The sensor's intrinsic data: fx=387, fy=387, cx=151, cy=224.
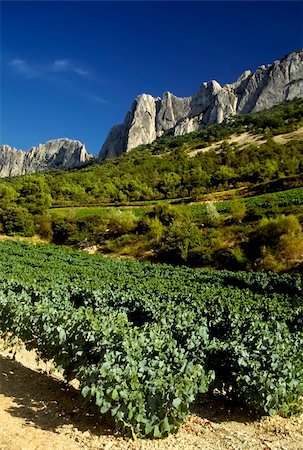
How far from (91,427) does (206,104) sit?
14271 centimetres

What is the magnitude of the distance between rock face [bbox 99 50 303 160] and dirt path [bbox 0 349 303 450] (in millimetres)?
A: 124415

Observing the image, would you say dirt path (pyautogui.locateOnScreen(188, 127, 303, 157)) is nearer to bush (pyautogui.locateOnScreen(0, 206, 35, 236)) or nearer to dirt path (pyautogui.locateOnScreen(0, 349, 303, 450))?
bush (pyautogui.locateOnScreen(0, 206, 35, 236))

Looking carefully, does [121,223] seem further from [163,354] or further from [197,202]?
[163,354]

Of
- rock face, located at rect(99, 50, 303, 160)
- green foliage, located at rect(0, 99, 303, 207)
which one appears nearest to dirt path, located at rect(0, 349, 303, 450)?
green foliage, located at rect(0, 99, 303, 207)

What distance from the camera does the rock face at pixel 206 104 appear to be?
12475 centimetres

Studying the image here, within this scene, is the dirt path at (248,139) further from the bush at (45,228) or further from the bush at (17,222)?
the bush at (17,222)

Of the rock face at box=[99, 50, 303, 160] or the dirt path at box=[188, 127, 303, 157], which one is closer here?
the dirt path at box=[188, 127, 303, 157]

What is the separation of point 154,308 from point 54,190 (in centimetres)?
6423

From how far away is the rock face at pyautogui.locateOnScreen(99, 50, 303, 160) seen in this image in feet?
409

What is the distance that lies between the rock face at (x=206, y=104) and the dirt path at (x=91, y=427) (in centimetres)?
12441

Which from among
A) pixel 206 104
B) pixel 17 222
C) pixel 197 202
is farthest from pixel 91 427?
pixel 206 104

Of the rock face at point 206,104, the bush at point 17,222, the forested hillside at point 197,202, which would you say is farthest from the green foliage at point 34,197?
the rock face at point 206,104

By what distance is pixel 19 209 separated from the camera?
167ft

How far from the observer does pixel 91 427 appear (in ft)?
21.8
